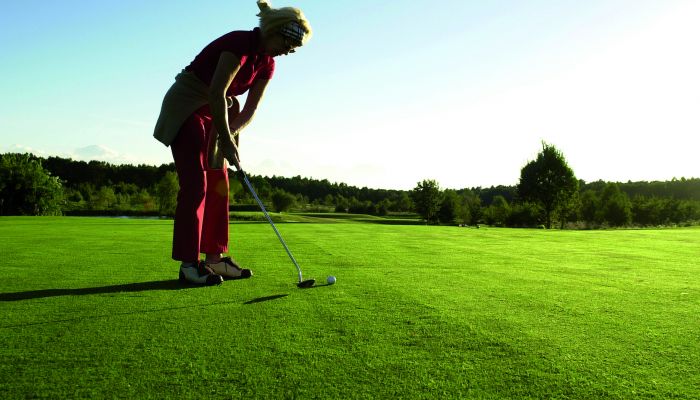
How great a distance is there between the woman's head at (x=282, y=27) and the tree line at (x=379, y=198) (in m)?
2.40

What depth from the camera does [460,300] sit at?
132 inches

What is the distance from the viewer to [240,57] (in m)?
4.41

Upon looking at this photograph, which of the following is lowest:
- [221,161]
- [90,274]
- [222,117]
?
[90,274]

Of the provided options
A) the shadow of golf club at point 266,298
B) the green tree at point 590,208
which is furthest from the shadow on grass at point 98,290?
the green tree at point 590,208

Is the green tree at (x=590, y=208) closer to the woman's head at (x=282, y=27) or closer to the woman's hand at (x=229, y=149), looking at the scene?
the woman's head at (x=282, y=27)

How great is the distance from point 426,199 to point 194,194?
2659 inches

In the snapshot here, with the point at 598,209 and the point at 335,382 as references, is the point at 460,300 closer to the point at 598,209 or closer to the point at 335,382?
the point at 335,382

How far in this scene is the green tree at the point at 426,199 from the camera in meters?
70.9

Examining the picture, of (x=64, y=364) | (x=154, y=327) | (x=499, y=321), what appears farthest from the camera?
(x=499, y=321)

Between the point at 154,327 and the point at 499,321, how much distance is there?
1.94m

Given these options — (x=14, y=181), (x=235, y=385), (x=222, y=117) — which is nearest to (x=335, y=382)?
(x=235, y=385)

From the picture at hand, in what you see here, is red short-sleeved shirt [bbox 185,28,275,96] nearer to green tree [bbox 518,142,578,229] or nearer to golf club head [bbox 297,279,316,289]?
golf club head [bbox 297,279,316,289]

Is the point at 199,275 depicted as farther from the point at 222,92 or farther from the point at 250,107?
the point at 250,107

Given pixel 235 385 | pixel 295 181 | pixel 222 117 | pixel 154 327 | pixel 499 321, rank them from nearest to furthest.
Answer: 1. pixel 235 385
2. pixel 154 327
3. pixel 499 321
4. pixel 222 117
5. pixel 295 181
